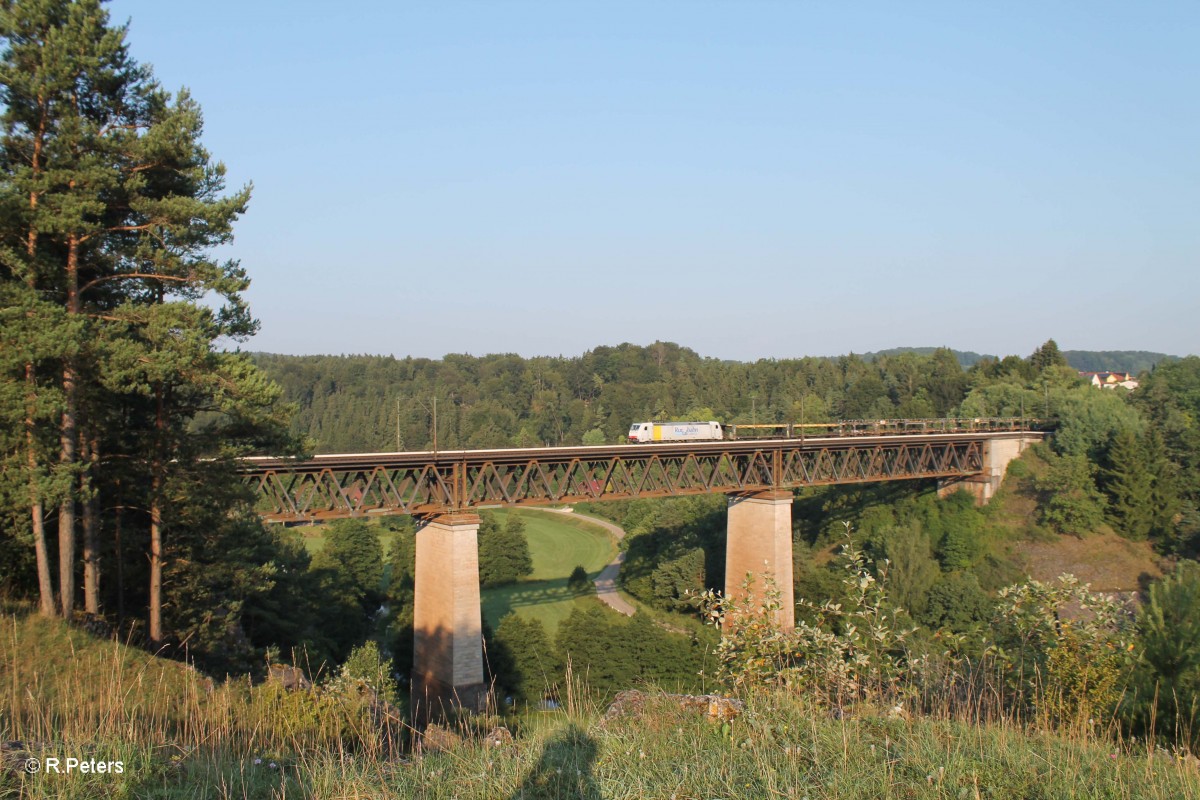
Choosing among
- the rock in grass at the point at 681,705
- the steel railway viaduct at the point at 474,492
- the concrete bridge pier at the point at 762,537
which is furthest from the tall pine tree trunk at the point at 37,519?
the concrete bridge pier at the point at 762,537

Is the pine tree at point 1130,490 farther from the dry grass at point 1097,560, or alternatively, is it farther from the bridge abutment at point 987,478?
the bridge abutment at point 987,478

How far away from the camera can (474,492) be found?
121 feet

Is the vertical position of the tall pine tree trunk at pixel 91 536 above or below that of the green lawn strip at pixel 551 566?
above

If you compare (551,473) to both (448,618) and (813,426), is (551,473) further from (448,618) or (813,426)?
(813,426)

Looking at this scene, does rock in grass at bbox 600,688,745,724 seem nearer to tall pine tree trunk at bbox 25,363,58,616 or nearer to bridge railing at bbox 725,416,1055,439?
tall pine tree trunk at bbox 25,363,58,616

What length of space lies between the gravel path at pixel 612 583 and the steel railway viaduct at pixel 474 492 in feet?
41.2

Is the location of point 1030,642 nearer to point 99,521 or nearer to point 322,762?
point 322,762

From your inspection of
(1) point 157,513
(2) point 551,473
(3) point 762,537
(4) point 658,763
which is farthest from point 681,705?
(3) point 762,537

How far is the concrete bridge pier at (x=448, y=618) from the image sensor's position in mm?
33438

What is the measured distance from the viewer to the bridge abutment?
204 feet

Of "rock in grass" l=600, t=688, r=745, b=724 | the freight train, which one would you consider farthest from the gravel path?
"rock in grass" l=600, t=688, r=745, b=724

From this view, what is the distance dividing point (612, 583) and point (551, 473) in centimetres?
3092

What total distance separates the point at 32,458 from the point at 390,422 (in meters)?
127

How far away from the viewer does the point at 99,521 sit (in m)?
19.8
